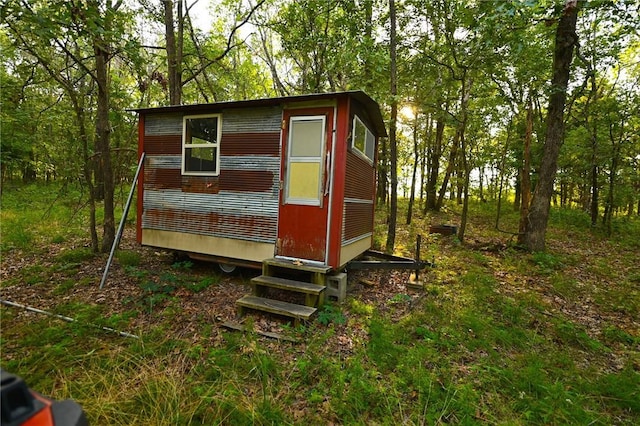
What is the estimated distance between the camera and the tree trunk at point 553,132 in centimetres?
661

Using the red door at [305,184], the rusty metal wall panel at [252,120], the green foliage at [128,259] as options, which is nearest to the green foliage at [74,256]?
the green foliage at [128,259]

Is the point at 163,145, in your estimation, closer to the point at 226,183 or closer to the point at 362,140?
the point at 226,183

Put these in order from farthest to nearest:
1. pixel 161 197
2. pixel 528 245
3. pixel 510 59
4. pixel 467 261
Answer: pixel 528 245 < pixel 467 261 < pixel 510 59 < pixel 161 197

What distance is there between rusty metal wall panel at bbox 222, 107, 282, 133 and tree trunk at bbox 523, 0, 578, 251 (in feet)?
20.3

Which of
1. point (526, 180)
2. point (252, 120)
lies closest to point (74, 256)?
point (252, 120)

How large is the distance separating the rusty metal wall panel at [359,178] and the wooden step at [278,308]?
196cm

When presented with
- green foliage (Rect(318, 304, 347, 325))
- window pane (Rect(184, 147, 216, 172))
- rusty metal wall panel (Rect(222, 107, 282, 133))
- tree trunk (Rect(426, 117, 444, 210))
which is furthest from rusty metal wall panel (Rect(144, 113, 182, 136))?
tree trunk (Rect(426, 117, 444, 210))

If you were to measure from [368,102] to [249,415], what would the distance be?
186 inches

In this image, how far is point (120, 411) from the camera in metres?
2.30

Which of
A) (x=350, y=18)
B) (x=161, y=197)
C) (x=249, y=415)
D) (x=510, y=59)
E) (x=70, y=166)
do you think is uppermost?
(x=350, y=18)

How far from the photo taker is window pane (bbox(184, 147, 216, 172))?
18.3ft

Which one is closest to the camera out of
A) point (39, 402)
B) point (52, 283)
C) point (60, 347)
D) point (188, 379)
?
point (39, 402)

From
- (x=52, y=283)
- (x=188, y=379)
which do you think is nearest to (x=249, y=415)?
(x=188, y=379)

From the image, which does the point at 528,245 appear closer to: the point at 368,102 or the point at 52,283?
the point at 368,102
